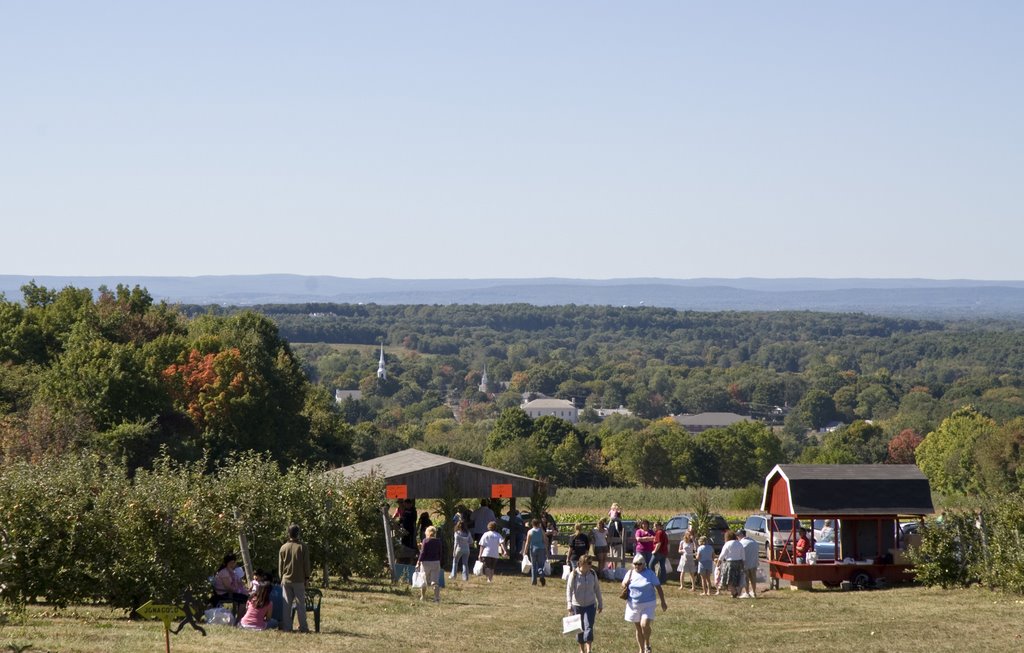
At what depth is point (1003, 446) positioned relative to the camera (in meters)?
88.1

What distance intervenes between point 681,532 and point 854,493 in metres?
9.00

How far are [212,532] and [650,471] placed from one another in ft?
308

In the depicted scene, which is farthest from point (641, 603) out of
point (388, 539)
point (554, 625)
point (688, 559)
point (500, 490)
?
point (500, 490)

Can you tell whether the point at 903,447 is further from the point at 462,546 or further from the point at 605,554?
the point at 462,546

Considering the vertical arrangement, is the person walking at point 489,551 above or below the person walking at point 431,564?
below

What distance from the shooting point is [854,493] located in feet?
91.3

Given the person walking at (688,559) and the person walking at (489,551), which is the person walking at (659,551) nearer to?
the person walking at (688,559)

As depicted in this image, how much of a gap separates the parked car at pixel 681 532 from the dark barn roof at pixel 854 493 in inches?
138

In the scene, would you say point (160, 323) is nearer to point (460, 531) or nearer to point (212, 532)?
point (460, 531)

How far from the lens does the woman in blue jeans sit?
1078 inches

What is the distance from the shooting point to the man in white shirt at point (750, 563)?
2588 centimetres

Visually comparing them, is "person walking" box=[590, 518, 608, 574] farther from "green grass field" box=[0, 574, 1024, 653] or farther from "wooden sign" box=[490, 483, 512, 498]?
"wooden sign" box=[490, 483, 512, 498]

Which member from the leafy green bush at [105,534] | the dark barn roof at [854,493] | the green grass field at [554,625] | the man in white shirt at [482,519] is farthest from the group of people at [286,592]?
the dark barn roof at [854,493]

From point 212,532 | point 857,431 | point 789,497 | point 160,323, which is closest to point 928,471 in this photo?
point 857,431
